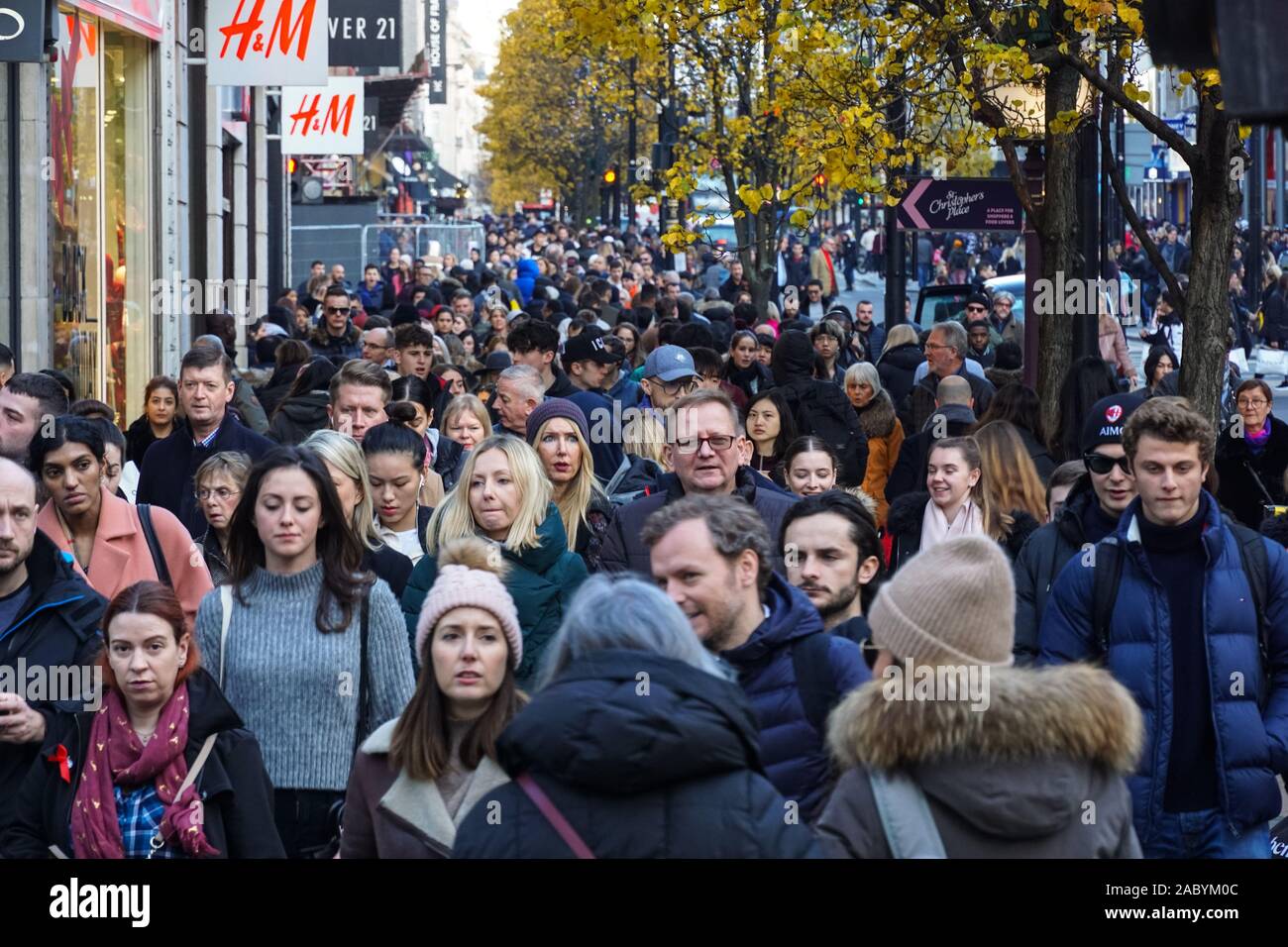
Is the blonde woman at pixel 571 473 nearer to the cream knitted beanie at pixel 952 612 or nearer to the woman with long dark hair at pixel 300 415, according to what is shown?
the woman with long dark hair at pixel 300 415

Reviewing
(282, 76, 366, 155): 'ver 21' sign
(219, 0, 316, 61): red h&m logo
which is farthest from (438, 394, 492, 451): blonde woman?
(282, 76, 366, 155): 'ver 21' sign

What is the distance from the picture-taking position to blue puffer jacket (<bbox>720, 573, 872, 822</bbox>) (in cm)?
483

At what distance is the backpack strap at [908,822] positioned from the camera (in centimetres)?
376

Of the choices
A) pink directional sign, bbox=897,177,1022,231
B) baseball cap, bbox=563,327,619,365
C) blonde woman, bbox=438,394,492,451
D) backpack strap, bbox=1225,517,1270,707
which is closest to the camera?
backpack strap, bbox=1225,517,1270,707

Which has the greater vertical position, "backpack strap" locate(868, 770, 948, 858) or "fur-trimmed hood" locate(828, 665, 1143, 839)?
"fur-trimmed hood" locate(828, 665, 1143, 839)

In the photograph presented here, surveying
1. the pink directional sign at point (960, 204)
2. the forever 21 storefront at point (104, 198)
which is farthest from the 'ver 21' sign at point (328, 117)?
the pink directional sign at point (960, 204)

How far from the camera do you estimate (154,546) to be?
7020mm

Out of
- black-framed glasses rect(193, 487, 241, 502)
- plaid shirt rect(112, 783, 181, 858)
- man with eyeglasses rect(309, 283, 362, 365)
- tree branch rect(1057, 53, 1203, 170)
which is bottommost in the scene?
plaid shirt rect(112, 783, 181, 858)

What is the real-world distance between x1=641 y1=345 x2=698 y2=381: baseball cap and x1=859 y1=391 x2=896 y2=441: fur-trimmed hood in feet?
4.74

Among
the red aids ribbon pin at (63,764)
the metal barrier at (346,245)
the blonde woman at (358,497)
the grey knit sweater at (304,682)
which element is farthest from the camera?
the metal barrier at (346,245)

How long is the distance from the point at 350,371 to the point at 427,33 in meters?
52.2

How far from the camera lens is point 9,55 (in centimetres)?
1005

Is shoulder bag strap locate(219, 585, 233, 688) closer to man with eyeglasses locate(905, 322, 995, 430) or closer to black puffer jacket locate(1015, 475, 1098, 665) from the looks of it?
black puffer jacket locate(1015, 475, 1098, 665)

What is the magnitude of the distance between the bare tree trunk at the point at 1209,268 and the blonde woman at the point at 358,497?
5.18m
